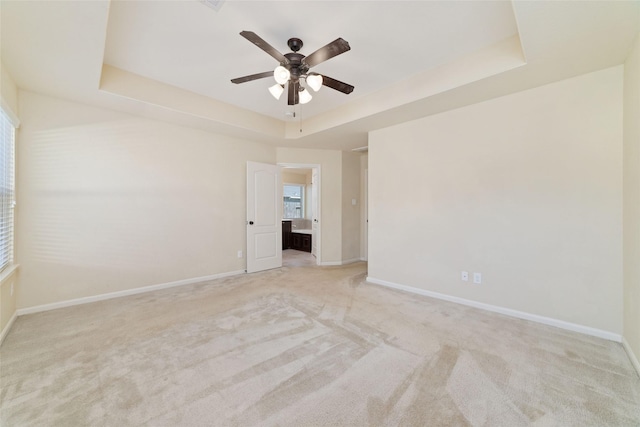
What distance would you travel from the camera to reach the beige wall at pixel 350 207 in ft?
18.3

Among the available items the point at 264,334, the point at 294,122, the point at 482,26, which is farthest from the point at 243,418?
the point at 294,122

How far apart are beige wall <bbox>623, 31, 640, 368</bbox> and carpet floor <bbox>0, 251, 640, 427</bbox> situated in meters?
0.31

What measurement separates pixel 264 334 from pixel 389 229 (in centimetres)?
246

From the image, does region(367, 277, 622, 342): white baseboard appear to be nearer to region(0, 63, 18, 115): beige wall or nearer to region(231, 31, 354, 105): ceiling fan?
region(231, 31, 354, 105): ceiling fan

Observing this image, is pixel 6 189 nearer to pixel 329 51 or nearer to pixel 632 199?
pixel 329 51

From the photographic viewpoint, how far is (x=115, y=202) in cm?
345

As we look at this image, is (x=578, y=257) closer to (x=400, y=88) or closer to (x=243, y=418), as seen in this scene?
(x=400, y=88)

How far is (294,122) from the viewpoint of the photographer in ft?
15.1

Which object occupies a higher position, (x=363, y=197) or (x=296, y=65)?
(x=296, y=65)

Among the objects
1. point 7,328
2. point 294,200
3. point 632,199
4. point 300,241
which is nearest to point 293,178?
point 294,200

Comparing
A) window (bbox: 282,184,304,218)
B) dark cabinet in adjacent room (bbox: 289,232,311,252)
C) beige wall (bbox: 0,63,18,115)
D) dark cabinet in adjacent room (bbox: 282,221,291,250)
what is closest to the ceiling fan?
beige wall (bbox: 0,63,18,115)

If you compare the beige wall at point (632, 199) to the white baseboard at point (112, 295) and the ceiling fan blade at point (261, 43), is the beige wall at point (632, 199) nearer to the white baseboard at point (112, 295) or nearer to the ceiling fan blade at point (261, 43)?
the ceiling fan blade at point (261, 43)

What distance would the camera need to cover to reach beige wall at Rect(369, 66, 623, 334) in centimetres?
239

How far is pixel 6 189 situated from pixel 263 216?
3210mm
